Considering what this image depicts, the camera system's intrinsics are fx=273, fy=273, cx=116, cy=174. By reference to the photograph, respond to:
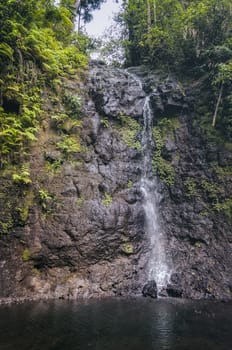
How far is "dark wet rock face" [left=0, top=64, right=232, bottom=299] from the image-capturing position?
32.6 ft

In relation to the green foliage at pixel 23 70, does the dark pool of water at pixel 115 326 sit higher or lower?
lower

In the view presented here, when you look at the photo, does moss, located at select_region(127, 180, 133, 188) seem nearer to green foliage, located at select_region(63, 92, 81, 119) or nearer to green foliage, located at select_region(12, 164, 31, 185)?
green foliage, located at select_region(63, 92, 81, 119)

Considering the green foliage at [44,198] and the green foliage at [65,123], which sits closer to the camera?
the green foliage at [44,198]

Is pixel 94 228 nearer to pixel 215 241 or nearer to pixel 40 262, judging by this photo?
pixel 40 262

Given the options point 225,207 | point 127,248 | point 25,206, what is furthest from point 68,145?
point 225,207

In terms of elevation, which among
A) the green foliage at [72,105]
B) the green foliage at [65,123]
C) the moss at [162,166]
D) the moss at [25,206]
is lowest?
the moss at [25,206]

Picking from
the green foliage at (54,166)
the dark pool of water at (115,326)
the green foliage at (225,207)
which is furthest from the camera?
the green foliage at (225,207)

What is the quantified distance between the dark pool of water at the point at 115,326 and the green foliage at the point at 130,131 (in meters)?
7.75

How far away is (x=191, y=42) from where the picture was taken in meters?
17.5

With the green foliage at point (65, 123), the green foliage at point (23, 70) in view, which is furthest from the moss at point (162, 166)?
the green foliage at point (23, 70)

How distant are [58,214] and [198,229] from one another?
20.6 ft

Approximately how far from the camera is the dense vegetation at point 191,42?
14758 millimetres

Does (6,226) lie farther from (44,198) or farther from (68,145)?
(68,145)

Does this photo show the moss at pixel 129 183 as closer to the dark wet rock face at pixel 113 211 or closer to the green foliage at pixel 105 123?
the dark wet rock face at pixel 113 211
